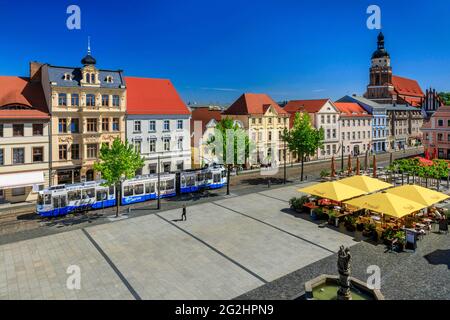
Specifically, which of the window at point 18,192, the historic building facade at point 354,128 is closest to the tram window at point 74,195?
the window at point 18,192

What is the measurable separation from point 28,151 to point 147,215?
647 inches

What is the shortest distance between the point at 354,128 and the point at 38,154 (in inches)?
2451

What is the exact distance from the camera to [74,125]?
133 ft

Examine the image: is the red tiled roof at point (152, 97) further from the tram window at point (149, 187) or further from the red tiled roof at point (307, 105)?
the red tiled roof at point (307, 105)

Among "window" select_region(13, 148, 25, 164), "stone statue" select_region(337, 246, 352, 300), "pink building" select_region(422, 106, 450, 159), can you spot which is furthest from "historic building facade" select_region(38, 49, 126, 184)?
"pink building" select_region(422, 106, 450, 159)

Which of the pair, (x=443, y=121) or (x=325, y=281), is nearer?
(x=325, y=281)

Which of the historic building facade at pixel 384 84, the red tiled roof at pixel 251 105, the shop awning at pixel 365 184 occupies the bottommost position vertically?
the shop awning at pixel 365 184

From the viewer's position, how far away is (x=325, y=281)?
667 inches

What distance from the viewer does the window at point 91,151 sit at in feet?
137

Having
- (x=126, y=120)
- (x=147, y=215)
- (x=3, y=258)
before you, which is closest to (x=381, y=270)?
(x=147, y=215)

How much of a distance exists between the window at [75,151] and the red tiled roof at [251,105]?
90.8 feet
